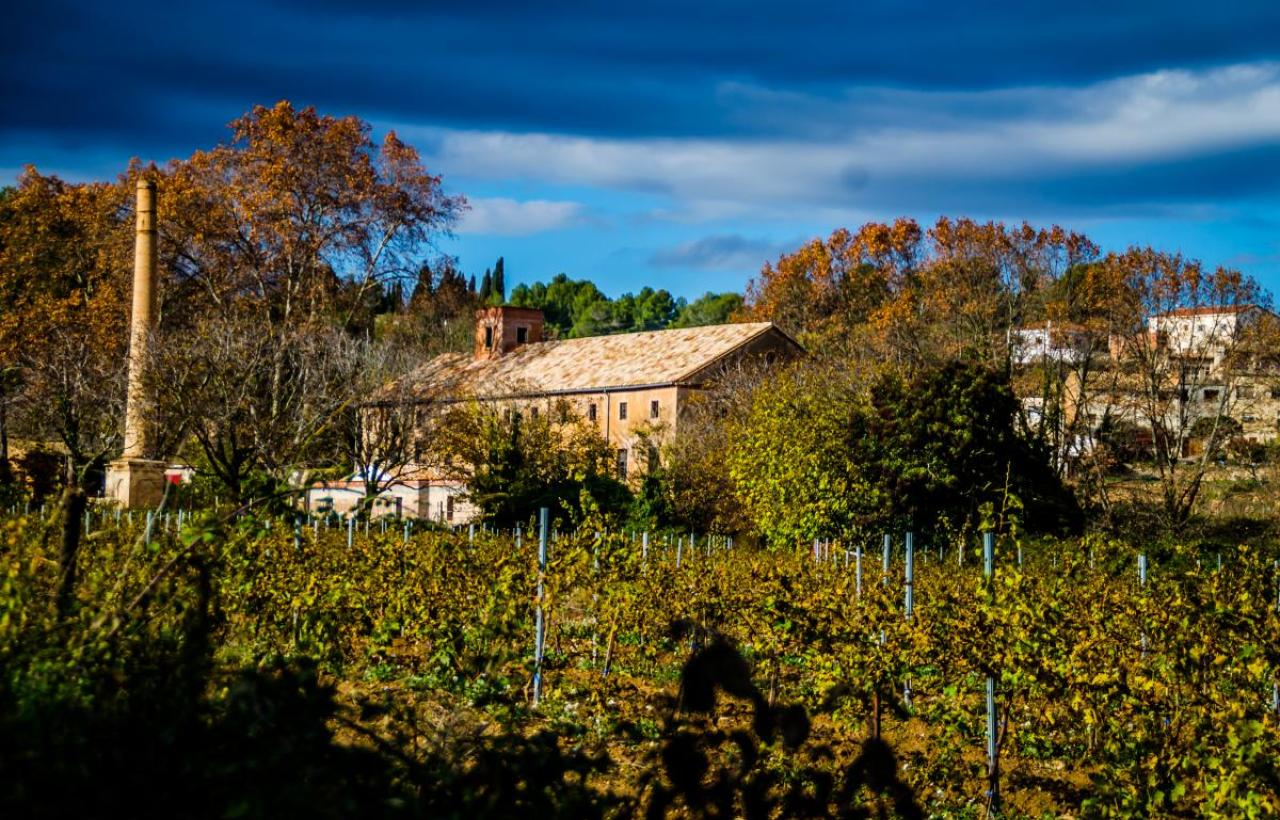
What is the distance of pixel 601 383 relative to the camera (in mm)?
45156

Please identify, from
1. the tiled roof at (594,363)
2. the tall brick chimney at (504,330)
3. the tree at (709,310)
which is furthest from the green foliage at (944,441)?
the tree at (709,310)

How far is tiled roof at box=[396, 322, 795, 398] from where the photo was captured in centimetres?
4162

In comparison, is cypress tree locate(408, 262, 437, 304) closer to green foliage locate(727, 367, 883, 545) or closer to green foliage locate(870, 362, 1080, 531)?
green foliage locate(727, 367, 883, 545)

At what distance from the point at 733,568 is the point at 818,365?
75.2 ft

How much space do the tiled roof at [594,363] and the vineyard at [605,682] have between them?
24.6 m

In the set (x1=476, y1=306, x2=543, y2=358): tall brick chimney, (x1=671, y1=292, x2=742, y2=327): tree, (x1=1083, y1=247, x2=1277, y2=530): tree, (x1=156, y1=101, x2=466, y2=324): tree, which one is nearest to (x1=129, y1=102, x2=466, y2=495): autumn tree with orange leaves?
(x1=156, y1=101, x2=466, y2=324): tree

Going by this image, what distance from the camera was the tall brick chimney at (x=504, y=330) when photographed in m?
53.0

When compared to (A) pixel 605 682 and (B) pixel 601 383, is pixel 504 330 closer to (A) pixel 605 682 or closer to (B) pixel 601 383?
(B) pixel 601 383

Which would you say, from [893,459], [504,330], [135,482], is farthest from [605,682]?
[504,330]

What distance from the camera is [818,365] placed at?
35531mm

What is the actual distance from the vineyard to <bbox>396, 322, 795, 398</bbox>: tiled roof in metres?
24.6

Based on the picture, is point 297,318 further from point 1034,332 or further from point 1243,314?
point 1243,314

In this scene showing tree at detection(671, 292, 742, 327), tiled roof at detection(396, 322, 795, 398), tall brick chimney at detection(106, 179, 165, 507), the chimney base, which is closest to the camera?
the chimney base

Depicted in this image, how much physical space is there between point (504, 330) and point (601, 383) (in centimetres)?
935
